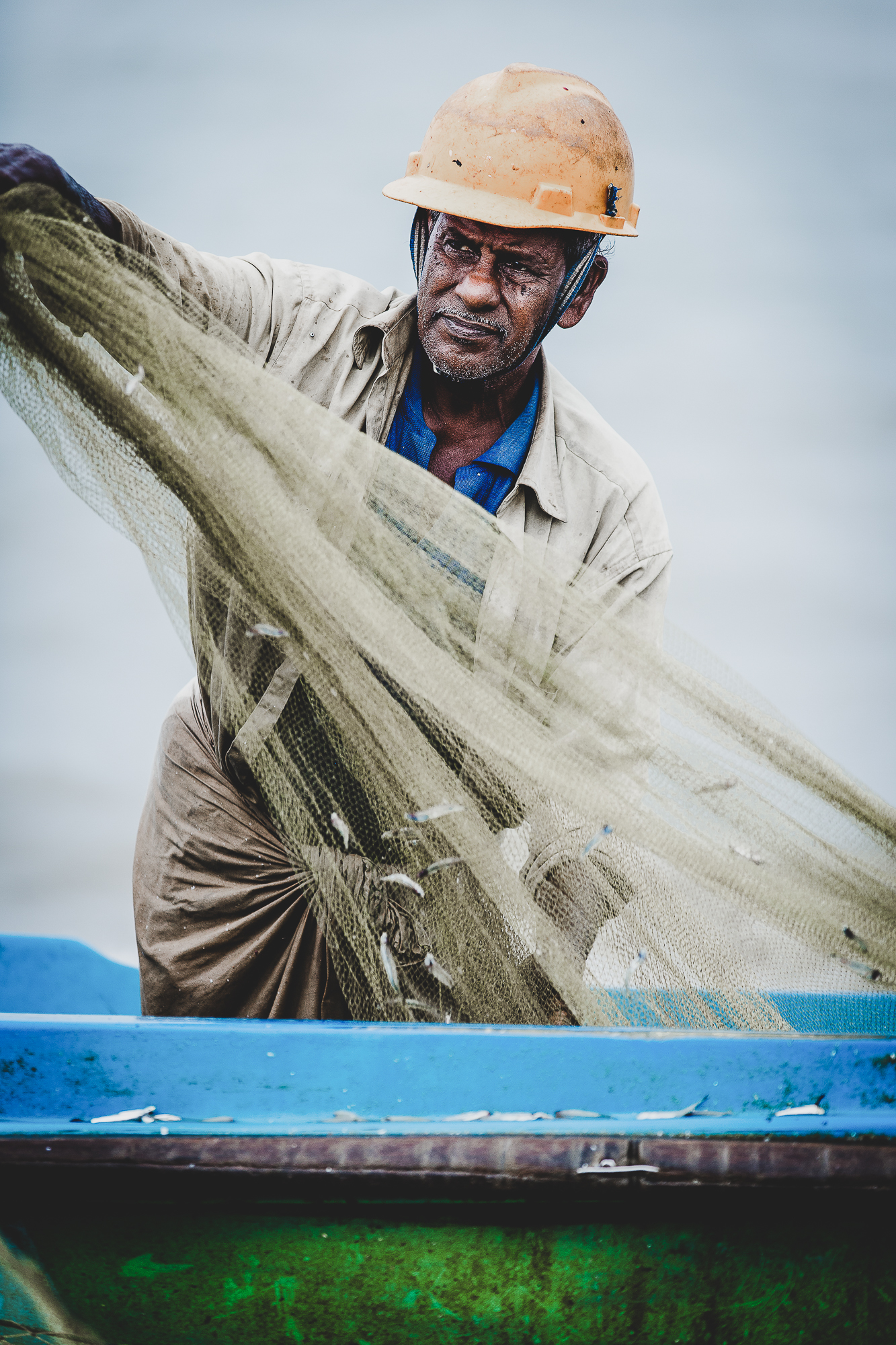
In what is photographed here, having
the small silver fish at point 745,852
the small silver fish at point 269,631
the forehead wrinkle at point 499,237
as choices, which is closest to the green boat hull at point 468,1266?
the small silver fish at point 745,852

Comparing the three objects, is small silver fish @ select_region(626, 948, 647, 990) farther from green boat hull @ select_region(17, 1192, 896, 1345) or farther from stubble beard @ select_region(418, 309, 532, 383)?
stubble beard @ select_region(418, 309, 532, 383)

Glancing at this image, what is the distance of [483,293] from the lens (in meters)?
1.53

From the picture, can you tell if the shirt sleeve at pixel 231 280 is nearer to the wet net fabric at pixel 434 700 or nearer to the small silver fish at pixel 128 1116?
the wet net fabric at pixel 434 700

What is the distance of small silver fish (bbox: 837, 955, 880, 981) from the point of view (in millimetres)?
1410

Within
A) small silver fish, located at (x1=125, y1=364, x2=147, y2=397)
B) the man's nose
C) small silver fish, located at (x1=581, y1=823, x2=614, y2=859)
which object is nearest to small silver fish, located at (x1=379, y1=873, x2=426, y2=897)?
small silver fish, located at (x1=581, y1=823, x2=614, y2=859)

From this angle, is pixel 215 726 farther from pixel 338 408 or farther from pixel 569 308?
pixel 569 308

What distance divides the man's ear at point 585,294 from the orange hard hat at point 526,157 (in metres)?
0.13

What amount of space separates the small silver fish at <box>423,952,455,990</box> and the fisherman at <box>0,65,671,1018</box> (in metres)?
0.15

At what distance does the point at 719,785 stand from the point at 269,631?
605mm

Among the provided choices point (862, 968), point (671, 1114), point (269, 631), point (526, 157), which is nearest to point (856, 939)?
point (862, 968)

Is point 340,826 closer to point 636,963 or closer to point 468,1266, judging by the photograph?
point 636,963

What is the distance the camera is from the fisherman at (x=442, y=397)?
60.6 inches

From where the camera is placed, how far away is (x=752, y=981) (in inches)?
57.1

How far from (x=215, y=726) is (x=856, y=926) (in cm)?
96
